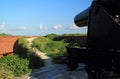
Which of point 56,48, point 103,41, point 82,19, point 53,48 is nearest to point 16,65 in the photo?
point 82,19

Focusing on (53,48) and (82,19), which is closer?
(82,19)

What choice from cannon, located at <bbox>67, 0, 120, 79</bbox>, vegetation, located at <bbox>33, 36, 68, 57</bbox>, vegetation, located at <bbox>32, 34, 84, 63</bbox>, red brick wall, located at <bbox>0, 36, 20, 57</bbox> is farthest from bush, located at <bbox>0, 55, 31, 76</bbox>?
red brick wall, located at <bbox>0, 36, 20, 57</bbox>

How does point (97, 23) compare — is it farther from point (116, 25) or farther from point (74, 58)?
point (74, 58)

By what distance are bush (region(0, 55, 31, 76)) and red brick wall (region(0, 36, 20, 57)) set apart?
12798mm

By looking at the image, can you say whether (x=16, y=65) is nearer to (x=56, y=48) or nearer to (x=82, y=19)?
(x=82, y=19)

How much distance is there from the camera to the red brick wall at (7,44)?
112 feet

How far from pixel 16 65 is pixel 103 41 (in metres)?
11.1

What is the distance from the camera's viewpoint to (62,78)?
1599 cm

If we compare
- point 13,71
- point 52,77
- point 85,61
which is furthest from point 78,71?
point 85,61

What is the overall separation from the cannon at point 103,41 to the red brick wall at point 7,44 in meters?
23.6

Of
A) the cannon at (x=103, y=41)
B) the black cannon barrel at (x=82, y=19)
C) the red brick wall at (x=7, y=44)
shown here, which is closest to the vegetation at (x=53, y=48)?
the red brick wall at (x=7, y=44)

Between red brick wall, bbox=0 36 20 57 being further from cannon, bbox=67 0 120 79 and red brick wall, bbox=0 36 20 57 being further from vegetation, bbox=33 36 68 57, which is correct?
cannon, bbox=67 0 120 79

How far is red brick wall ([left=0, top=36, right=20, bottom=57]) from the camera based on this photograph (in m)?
34.0

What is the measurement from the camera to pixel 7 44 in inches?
1398
